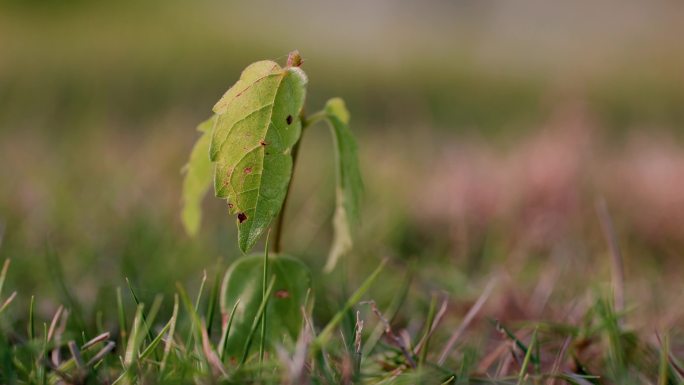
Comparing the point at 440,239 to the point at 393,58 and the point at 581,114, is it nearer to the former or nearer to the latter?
the point at 581,114

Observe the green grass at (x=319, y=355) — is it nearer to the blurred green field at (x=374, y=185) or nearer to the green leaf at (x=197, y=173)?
the blurred green field at (x=374, y=185)

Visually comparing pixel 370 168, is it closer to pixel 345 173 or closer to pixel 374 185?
pixel 374 185

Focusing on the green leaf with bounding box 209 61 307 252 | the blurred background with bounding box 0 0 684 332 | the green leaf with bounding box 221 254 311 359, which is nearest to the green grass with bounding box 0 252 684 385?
the green leaf with bounding box 221 254 311 359

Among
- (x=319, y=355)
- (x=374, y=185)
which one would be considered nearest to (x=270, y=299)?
(x=319, y=355)

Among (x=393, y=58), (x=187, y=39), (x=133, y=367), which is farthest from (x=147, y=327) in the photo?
(x=393, y=58)

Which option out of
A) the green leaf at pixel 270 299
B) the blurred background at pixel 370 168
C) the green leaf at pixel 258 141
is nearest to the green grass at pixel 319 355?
the green leaf at pixel 270 299
